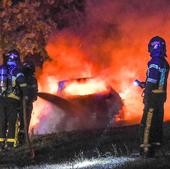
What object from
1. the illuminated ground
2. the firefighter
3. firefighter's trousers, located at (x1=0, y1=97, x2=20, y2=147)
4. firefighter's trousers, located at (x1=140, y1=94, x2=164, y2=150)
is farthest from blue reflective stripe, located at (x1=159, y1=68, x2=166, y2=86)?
firefighter's trousers, located at (x1=0, y1=97, x2=20, y2=147)

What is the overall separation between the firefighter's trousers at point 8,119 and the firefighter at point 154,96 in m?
3.08

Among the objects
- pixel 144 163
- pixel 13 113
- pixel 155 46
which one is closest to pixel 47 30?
pixel 13 113

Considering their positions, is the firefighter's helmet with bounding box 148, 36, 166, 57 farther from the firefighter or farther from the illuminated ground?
the illuminated ground

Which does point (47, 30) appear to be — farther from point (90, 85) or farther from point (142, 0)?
point (142, 0)

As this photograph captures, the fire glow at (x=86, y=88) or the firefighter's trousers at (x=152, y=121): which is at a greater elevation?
the fire glow at (x=86, y=88)

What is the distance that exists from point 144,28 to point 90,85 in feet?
25.5

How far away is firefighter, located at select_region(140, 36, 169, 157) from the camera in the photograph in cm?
842

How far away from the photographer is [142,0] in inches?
1018

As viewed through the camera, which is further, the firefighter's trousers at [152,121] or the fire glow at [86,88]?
the fire glow at [86,88]

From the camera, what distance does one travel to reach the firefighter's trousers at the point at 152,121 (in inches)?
335

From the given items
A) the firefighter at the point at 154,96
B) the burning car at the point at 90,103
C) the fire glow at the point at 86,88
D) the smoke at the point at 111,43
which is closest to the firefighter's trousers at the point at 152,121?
the firefighter at the point at 154,96

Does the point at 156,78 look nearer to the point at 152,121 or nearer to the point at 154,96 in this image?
the point at 154,96

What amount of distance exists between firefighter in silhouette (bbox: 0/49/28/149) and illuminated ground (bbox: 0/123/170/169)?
341mm

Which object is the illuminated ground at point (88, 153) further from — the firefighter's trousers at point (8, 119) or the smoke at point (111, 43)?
the smoke at point (111, 43)
